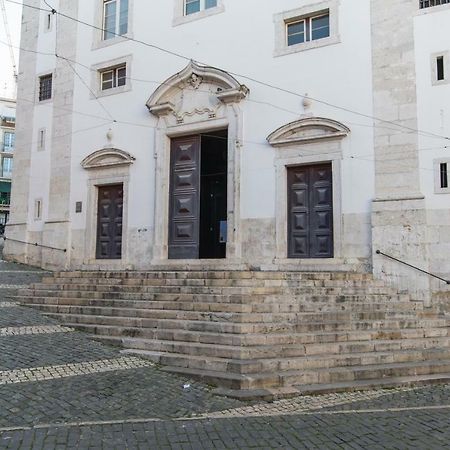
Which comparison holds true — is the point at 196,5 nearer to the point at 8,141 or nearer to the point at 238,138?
the point at 238,138

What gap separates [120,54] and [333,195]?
767 cm

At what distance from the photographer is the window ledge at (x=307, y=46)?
38.8ft

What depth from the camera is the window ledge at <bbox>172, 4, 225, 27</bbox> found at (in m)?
13.4

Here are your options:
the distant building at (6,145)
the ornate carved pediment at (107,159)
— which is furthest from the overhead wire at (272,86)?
the distant building at (6,145)

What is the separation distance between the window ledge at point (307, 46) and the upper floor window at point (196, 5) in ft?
8.50

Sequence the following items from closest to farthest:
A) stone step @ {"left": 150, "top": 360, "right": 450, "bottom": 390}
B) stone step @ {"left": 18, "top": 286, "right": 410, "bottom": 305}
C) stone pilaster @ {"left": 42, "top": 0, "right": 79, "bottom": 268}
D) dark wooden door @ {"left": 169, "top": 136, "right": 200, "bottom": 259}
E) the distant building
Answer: stone step @ {"left": 150, "top": 360, "right": 450, "bottom": 390} → stone step @ {"left": 18, "top": 286, "right": 410, "bottom": 305} → dark wooden door @ {"left": 169, "top": 136, "right": 200, "bottom": 259} → stone pilaster @ {"left": 42, "top": 0, "right": 79, "bottom": 268} → the distant building

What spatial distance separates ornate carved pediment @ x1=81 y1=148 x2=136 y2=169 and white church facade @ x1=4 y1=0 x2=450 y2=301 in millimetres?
43

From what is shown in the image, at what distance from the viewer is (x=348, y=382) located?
645 cm

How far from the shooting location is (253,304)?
8.05 m

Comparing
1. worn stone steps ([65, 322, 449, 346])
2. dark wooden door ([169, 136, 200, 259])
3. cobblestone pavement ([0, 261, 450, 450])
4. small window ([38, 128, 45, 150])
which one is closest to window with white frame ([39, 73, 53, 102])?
small window ([38, 128, 45, 150])

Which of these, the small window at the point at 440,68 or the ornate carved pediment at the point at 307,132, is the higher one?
the small window at the point at 440,68

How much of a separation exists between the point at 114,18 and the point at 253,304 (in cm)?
1120

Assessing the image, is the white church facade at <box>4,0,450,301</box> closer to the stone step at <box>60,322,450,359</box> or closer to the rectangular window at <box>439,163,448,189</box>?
the rectangular window at <box>439,163,448,189</box>

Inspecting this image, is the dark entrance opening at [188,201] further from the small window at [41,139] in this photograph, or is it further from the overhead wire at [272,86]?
the small window at [41,139]
